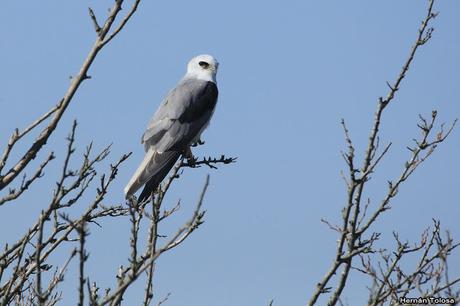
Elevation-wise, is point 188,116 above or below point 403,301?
above

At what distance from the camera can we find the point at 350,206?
393 cm

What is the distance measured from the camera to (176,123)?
26.6ft

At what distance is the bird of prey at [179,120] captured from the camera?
7797 mm

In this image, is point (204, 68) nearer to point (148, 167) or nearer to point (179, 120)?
point (179, 120)

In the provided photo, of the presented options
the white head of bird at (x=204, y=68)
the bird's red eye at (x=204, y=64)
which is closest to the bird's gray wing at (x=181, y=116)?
the white head of bird at (x=204, y=68)

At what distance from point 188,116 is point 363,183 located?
4445mm

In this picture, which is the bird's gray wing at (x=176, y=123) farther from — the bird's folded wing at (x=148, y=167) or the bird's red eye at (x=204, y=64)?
the bird's red eye at (x=204, y=64)

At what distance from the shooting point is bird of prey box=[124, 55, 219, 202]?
25.6 ft

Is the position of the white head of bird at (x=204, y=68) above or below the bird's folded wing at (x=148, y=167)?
above

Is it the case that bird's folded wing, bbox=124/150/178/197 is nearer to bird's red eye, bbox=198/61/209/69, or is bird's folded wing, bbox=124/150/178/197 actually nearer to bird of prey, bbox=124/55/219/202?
bird of prey, bbox=124/55/219/202

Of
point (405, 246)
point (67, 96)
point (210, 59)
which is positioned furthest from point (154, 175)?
point (67, 96)

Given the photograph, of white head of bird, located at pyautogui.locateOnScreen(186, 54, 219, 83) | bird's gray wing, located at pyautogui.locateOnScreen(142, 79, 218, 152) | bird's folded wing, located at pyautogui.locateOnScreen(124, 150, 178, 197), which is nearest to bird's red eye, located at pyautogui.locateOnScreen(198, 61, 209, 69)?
white head of bird, located at pyautogui.locateOnScreen(186, 54, 219, 83)

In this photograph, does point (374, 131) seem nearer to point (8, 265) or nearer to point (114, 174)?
point (114, 174)

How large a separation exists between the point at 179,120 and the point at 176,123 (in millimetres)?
60
